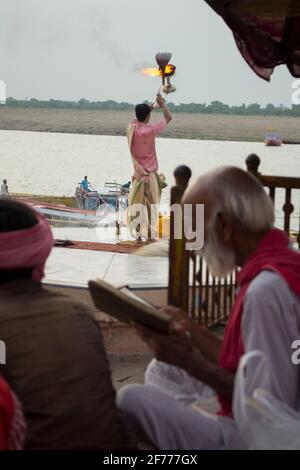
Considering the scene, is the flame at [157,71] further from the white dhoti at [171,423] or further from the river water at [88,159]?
the river water at [88,159]

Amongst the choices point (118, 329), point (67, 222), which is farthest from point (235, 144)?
point (118, 329)

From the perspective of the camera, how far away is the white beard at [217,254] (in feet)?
6.95

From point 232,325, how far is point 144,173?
6.15m

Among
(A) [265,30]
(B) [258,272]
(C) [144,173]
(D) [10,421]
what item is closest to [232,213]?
(B) [258,272]

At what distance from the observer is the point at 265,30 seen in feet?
15.4

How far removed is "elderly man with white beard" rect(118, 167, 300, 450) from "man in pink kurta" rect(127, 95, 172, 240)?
5735 mm

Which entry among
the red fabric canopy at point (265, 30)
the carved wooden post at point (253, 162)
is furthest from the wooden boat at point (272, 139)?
the carved wooden post at point (253, 162)

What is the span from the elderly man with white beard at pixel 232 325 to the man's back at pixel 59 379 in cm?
20

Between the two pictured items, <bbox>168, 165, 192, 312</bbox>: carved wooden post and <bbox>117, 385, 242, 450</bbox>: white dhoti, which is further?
<bbox>168, 165, 192, 312</bbox>: carved wooden post

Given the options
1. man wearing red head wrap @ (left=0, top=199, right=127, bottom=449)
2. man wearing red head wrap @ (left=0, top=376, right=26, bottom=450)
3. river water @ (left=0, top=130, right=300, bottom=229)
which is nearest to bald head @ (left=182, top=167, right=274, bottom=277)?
A: man wearing red head wrap @ (left=0, top=199, right=127, bottom=449)

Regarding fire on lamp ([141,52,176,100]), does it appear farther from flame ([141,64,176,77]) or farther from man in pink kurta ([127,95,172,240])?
man in pink kurta ([127,95,172,240])

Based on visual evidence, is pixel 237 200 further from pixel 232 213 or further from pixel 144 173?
pixel 144 173

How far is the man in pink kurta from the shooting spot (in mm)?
7859
